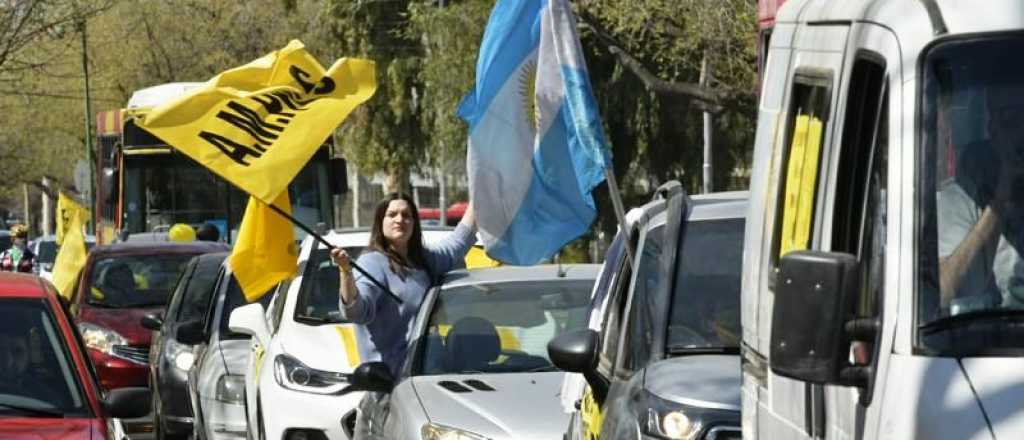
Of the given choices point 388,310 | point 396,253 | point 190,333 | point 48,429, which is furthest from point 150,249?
point 48,429

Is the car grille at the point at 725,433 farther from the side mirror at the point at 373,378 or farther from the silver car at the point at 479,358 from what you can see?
the side mirror at the point at 373,378

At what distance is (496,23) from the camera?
1102 cm

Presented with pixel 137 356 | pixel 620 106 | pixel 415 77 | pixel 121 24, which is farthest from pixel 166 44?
pixel 137 356

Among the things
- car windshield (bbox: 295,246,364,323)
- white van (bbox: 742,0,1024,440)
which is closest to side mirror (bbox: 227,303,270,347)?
car windshield (bbox: 295,246,364,323)

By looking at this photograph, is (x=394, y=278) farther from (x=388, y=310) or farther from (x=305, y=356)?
(x=305, y=356)

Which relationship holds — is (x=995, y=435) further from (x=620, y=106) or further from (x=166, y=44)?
(x=166, y=44)

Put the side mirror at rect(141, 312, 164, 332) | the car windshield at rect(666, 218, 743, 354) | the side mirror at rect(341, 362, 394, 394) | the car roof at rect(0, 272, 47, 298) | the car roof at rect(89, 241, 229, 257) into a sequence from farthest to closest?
the car roof at rect(89, 241, 229, 257)
the side mirror at rect(141, 312, 164, 332)
the side mirror at rect(341, 362, 394, 394)
the car roof at rect(0, 272, 47, 298)
the car windshield at rect(666, 218, 743, 354)

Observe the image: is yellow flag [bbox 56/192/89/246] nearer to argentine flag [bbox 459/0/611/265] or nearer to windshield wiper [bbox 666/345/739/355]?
argentine flag [bbox 459/0/611/265]

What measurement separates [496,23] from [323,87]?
263 centimetres

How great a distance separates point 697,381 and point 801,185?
1.47 meters

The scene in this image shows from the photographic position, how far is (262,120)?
40.6ft

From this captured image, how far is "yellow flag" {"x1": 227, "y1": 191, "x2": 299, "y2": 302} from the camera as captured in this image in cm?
1288

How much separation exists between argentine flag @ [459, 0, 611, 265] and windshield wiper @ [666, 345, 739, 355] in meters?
2.70

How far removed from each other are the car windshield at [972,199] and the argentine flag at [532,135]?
547cm
